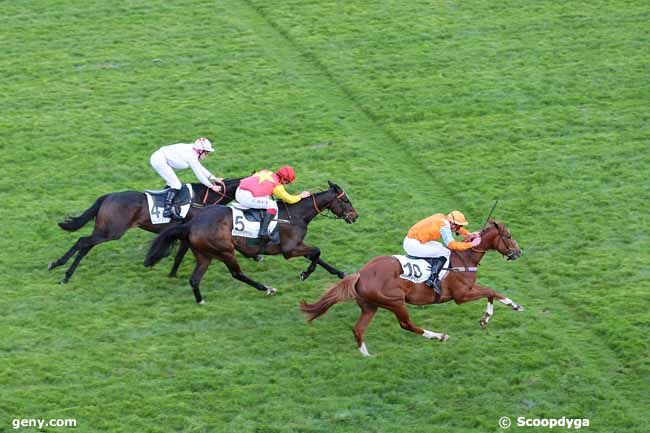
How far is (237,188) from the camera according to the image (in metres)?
12.5

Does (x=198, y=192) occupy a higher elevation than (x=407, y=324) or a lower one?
higher

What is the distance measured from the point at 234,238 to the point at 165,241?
77cm

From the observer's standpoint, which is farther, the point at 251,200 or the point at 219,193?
the point at 219,193

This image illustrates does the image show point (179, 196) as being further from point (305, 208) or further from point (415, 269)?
point (415, 269)

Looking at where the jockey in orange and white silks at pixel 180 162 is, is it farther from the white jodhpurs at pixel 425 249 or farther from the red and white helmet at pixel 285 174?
the white jodhpurs at pixel 425 249

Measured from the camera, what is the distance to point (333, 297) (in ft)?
36.9

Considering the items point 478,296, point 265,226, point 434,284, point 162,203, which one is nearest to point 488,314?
point 478,296

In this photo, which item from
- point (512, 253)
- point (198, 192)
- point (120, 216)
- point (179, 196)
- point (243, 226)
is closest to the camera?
point (512, 253)

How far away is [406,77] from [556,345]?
8.06 meters

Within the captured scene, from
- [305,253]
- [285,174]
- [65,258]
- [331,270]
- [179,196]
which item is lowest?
[65,258]

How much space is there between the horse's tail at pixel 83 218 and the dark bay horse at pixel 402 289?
2.92 meters

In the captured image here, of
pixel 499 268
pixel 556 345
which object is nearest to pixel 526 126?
pixel 499 268

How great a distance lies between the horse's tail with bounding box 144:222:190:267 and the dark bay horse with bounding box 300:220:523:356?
1.64m
